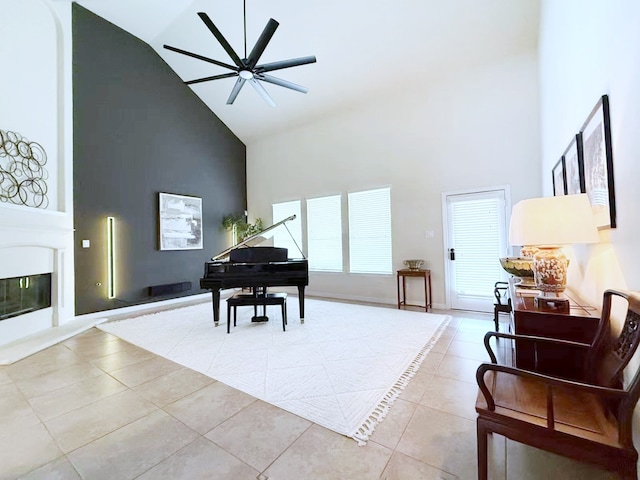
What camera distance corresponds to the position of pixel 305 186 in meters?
6.39

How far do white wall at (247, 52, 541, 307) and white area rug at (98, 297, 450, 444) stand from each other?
1324mm

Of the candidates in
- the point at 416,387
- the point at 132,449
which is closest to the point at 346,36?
the point at 416,387

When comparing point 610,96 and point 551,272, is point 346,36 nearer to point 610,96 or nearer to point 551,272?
point 610,96

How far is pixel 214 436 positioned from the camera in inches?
66.6

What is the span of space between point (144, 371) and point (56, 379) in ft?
2.38

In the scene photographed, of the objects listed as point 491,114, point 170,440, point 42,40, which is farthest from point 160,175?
point 491,114

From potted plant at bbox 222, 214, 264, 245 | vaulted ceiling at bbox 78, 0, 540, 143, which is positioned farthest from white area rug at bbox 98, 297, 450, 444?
vaulted ceiling at bbox 78, 0, 540, 143

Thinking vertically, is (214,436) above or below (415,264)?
below

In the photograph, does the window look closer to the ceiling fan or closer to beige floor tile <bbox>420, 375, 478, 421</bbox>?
the ceiling fan

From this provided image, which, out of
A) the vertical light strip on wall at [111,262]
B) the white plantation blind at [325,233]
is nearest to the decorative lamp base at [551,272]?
the white plantation blind at [325,233]

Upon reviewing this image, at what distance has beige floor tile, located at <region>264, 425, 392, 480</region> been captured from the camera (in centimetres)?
138

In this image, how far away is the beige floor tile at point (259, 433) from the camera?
1.53m

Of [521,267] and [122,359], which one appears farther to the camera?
[122,359]

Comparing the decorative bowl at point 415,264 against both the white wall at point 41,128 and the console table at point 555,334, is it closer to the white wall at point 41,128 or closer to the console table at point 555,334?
the console table at point 555,334
